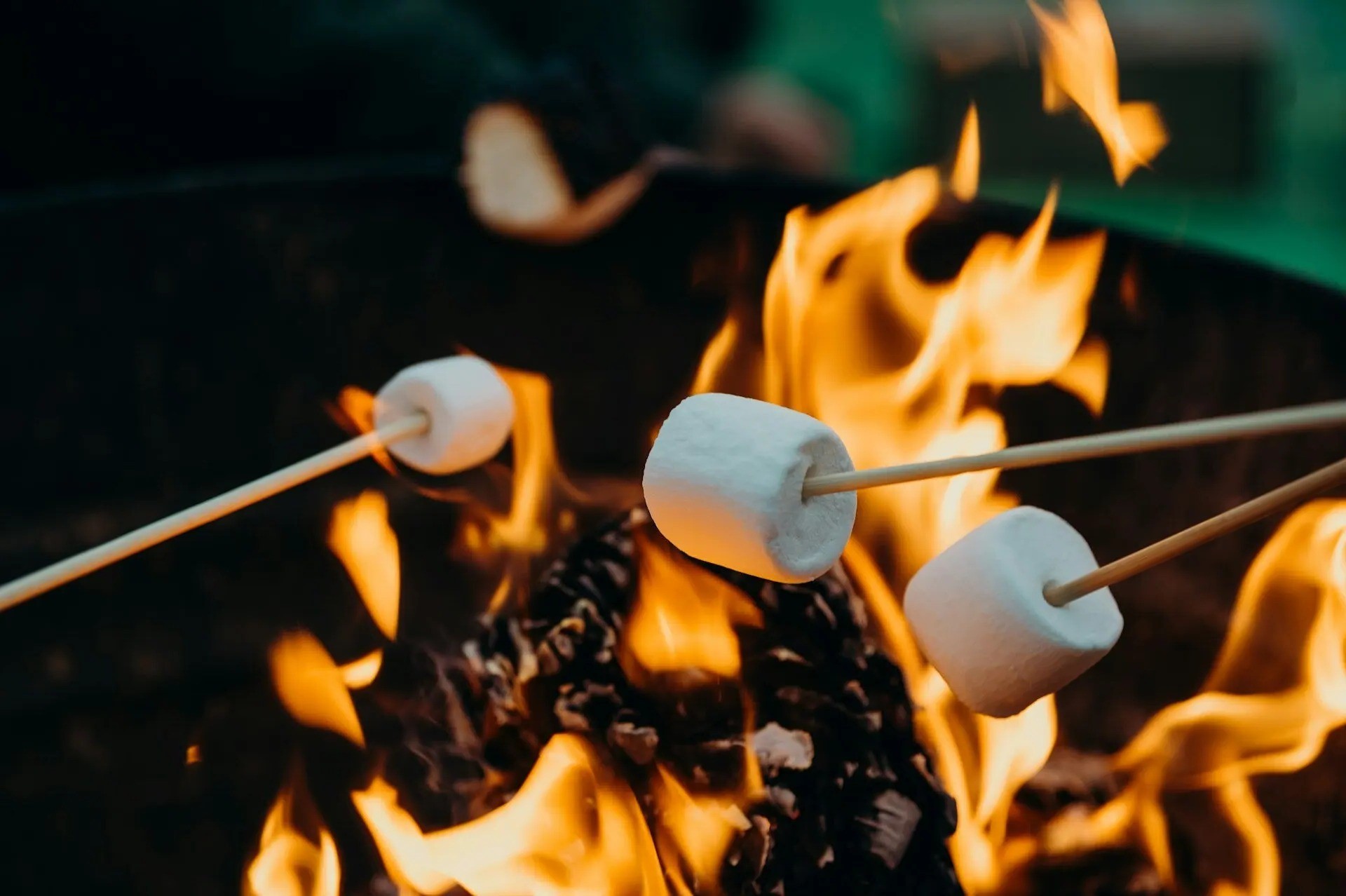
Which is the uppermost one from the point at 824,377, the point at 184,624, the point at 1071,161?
the point at 824,377

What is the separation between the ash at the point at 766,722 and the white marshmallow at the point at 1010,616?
71mm

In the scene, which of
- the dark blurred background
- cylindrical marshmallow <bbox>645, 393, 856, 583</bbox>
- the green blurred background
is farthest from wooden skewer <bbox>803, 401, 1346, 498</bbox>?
the green blurred background

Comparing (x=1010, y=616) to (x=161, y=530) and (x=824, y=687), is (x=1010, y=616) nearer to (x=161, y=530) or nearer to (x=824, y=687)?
(x=824, y=687)

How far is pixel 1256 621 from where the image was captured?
2.23ft

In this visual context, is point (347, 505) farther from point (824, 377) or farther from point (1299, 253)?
point (1299, 253)

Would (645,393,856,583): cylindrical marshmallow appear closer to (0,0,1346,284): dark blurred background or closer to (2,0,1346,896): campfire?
(2,0,1346,896): campfire

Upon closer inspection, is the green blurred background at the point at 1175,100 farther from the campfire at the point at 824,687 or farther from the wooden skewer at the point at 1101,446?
the wooden skewer at the point at 1101,446

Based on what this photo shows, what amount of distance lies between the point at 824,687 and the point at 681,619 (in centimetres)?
7

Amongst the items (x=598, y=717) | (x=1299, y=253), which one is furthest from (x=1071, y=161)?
(x=598, y=717)

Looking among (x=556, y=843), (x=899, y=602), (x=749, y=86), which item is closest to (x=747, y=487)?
(x=556, y=843)

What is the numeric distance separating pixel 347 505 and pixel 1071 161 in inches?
78.4

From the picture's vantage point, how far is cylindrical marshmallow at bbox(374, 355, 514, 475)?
63 centimetres

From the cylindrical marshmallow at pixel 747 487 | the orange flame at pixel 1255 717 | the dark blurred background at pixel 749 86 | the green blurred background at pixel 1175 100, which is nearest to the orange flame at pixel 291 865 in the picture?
the cylindrical marshmallow at pixel 747 487

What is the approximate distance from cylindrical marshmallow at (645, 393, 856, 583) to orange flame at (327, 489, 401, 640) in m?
0.26
